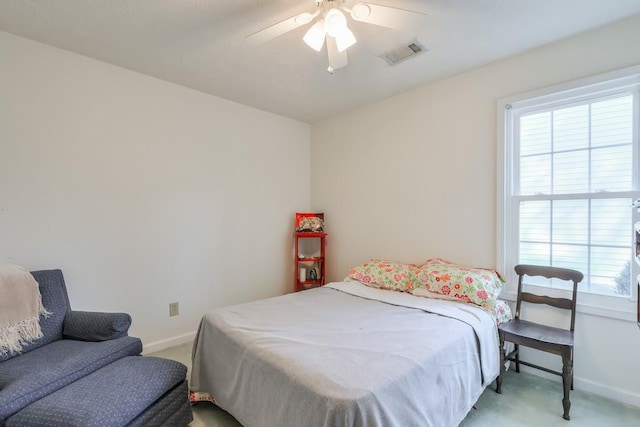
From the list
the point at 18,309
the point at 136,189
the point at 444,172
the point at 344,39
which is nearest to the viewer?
the point at 344,39

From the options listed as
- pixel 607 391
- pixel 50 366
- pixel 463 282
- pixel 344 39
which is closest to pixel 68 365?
pixel 50 366

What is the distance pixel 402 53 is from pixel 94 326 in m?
2.89

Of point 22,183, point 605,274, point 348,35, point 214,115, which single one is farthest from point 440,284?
point 22,183

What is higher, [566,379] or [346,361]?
[346,361]

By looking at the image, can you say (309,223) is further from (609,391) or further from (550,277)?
(609,391)

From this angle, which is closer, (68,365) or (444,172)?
(68,365)

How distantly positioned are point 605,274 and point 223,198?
3267 millimetres

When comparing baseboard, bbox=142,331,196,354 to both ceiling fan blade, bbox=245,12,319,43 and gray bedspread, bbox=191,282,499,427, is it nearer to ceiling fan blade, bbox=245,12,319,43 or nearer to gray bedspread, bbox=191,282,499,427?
gray bedspread, bbox=191,282,499,427

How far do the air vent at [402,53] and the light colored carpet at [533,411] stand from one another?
252cm

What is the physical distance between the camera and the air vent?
2.21m

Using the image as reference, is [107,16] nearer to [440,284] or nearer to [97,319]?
[97,319]

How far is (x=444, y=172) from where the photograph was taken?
2.77 metres

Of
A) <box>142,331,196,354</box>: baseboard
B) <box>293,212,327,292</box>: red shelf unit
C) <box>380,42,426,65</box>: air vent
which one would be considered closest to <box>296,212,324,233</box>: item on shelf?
<box>293,212,327,292</box>: red shelf unit

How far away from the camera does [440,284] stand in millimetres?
2383
